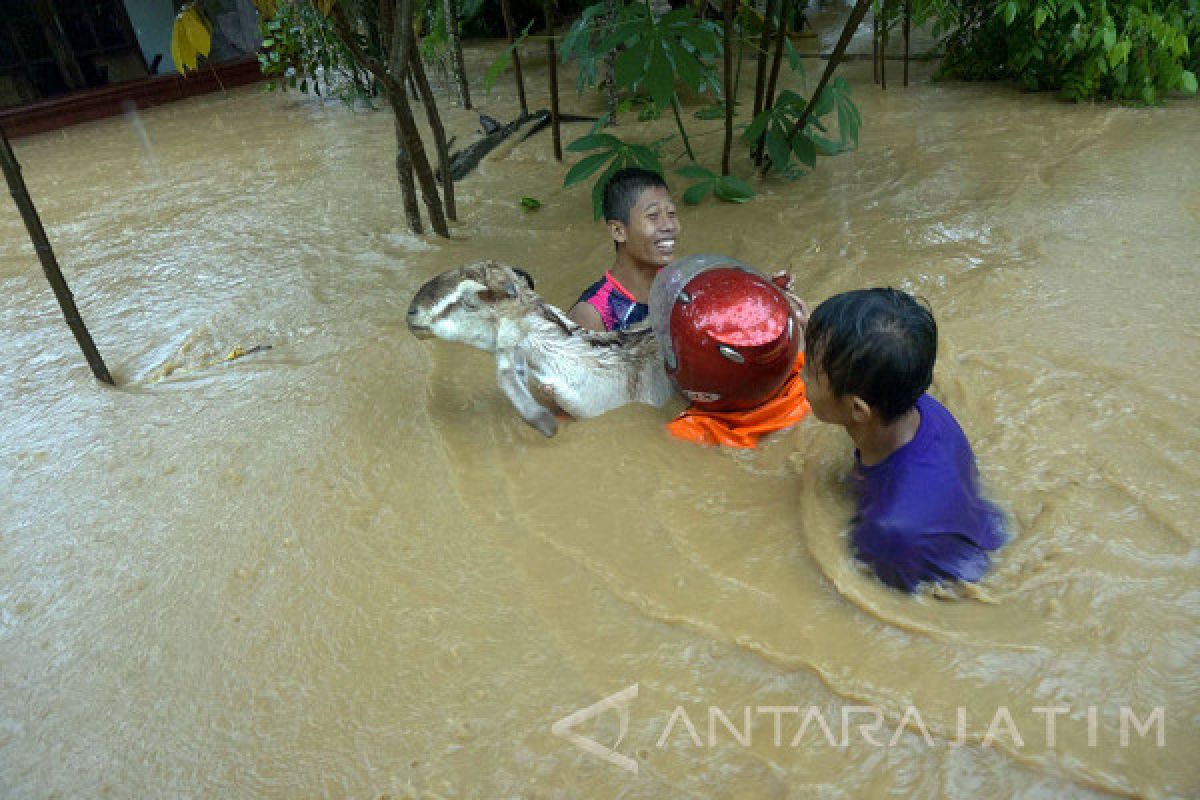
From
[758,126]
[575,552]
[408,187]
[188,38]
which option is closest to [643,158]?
[758,126]

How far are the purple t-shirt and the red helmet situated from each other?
22.4 inches

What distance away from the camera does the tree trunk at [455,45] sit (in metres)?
7.06

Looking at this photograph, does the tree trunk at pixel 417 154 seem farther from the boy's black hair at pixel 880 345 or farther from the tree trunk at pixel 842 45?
the boy's black hair at pixel 880 345

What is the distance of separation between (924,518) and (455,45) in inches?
267

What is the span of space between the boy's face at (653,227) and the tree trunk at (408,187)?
1.95m

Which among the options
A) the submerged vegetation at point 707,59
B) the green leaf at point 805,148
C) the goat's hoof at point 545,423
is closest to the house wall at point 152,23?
the submerged vegetation at point 707,59

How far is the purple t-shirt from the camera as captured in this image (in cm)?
216

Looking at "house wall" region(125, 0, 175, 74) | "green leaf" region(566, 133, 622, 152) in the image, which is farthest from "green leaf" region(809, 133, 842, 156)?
"house wall" region(125, 0, 175, 74)

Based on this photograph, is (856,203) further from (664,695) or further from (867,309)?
(664,695)

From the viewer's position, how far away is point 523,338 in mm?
2967

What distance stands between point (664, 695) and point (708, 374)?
3.75 feet

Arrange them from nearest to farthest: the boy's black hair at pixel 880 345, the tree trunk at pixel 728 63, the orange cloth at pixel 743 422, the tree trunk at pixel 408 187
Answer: the boy's black hair at pixel 880 345 → the orange cloth at pixel 743 422 → the tree trunk at pixel 728 63 → the tree trunk at pixel 408 187

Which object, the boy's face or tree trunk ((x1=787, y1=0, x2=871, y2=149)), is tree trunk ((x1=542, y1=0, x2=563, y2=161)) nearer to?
tree trunk ((x1=787, y1=0, x2=871, y2=149))

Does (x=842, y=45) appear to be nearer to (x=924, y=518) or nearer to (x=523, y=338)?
(x=523, y=338)
